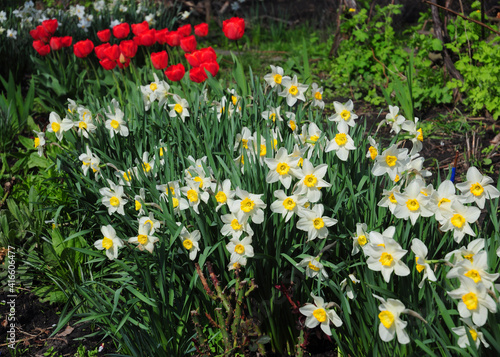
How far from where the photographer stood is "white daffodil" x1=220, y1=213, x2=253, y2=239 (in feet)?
4.92

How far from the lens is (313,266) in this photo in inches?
57.9

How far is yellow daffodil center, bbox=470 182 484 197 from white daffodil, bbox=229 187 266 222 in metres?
0.66

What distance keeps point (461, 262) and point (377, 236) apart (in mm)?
227

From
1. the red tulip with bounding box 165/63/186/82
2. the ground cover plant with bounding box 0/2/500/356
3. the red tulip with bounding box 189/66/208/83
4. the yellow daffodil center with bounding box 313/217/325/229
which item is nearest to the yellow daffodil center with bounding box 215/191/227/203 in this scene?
the ground cover plant with bounding box 0/2/500/356

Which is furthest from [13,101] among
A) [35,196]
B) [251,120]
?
[251,120]

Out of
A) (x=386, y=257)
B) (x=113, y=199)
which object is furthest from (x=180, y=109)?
(x=386, y=257)

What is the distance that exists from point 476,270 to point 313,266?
18.6 inches

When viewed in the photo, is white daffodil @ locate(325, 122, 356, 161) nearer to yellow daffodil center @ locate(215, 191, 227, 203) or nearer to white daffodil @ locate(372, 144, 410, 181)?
white daffodil @ locate(372, 144, 410, 181)

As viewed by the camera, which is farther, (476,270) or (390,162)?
(390,162)

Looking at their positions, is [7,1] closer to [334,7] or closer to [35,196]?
[334,7]

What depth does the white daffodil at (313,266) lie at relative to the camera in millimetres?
1453

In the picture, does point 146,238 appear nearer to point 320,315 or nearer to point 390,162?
point 320,315

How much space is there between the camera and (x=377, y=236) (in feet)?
4.33

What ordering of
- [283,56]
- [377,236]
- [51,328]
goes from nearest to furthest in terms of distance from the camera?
1. [377,236]
2. [51,328]
3. [283,56]
